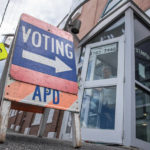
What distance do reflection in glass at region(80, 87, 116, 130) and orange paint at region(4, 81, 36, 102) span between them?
180cm

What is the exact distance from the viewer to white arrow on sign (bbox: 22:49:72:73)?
1.56 meters

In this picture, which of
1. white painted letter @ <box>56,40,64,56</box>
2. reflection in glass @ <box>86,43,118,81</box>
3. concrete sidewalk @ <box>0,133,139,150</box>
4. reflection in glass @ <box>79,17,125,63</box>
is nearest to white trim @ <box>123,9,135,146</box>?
reflection in glass @ <box>79,17,125,63</box>

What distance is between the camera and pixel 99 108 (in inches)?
Result: 126

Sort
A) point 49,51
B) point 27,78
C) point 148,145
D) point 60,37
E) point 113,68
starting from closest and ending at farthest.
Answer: point 27,78, point 49,51, point 60,37, point 148,145, point 113,68

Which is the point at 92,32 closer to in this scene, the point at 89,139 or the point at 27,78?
the point at 89,139

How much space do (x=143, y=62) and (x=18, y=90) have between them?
308cm

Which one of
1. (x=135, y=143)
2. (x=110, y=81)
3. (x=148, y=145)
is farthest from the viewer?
(x=110, y=81)

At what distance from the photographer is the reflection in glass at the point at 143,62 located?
11.0ft

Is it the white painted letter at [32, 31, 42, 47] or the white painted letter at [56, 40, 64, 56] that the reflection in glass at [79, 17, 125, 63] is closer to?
the white painted letter at [56, 40, 64, 56]

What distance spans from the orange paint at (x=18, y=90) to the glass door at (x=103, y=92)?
171 centimetres

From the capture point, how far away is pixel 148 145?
2.70 metres

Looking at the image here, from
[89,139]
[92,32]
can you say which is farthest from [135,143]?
[92,32]

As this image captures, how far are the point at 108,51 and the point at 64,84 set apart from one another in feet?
7.39

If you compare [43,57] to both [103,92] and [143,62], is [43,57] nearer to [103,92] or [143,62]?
[103,92]
